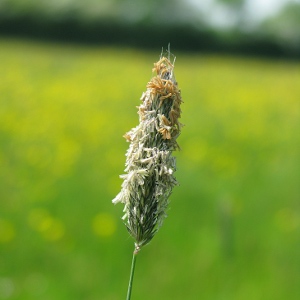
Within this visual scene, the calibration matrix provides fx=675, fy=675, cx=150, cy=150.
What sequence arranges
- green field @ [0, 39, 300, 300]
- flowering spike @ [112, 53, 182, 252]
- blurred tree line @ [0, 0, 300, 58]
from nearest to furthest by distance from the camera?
flowering spike @ [112, 53, 182, 252] < green field @ [0, 39, 300, 300] < blurred tree line @ [0, 0, 300, 58]

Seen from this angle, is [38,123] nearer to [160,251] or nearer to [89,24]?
[160,251]

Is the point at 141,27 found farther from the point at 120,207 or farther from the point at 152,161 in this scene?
the point at 152,161

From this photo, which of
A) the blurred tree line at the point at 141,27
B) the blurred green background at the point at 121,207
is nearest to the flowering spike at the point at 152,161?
the blurred green background at the point at 121,207

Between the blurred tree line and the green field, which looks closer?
the green field

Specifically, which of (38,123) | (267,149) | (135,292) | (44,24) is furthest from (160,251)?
(44,24)

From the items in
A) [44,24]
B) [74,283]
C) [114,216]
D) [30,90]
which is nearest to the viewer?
[74,283]

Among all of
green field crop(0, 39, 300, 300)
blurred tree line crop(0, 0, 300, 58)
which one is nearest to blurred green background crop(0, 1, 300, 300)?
green field crop(0, 39, 300, 300)

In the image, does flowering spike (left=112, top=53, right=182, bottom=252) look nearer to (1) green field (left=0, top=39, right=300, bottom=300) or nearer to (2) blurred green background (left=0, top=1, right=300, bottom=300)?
(2) blurred green background (left=0, top=1, right=300, bottom=300)
